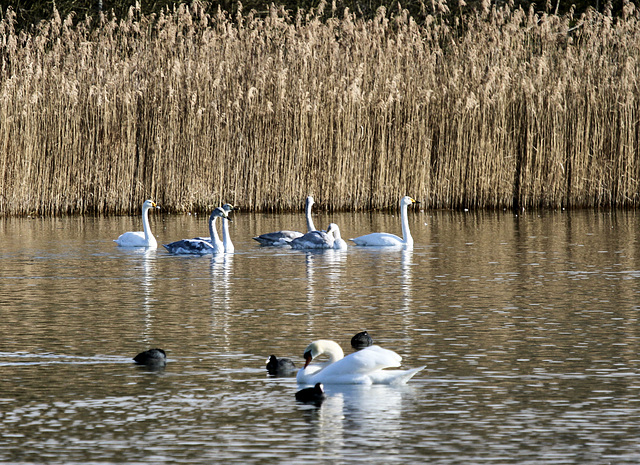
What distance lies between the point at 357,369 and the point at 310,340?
60.9 inches

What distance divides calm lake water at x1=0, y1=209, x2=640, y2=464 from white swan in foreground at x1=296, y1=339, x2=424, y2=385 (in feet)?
0.32

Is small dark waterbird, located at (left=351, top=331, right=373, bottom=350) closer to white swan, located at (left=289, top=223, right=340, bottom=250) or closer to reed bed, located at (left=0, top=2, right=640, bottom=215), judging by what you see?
white swan, located at (left=289, top=223, right=340, bottom=250)

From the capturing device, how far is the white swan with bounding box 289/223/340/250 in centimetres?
1525

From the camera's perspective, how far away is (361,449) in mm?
5312

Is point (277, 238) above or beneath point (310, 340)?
above

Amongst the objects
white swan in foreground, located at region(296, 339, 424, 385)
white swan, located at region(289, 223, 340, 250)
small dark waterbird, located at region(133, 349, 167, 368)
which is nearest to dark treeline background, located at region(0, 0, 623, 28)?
white swan, located at region(289, 223, 340, 250)

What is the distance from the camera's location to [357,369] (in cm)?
655

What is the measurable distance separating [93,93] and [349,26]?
5.07 metres

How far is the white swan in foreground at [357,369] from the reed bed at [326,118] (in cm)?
1408

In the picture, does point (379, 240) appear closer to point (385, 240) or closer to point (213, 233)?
point (385, 240)

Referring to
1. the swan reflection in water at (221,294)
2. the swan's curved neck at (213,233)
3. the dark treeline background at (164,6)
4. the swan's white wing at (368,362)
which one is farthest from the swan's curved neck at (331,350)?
the dark treeline background at (164,6)

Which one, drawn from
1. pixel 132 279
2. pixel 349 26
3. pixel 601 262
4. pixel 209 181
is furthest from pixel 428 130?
pixel 132 279

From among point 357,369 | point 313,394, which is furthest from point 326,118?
point 313,394

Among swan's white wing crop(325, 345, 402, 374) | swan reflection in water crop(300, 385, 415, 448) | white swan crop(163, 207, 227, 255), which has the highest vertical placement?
white swan crop(163, 207, 227, 255)
